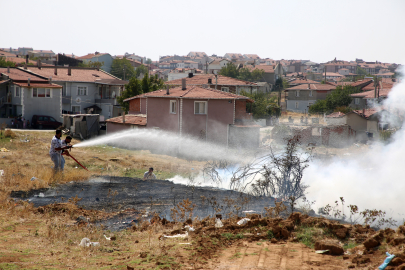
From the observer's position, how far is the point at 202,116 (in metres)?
32.5

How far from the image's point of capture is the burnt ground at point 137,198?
11.6m

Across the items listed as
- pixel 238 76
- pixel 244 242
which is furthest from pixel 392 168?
pixel 238 76

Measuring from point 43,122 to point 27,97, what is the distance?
133 inches

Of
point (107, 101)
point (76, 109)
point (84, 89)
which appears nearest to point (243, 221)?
point (76, 109)

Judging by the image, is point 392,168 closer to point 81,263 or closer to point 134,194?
point 134,194

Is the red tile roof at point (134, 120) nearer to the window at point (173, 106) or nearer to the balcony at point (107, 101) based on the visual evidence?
the window at point (173, 106)

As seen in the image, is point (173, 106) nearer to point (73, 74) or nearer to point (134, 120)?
point (134, 120)

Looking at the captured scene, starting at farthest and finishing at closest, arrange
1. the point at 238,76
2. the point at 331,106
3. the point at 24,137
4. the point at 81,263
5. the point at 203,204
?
1. the point at 238,76
2. the point at 331,106
3. the point at 24,137
4. the point at 203,204
5. the point at 81,263

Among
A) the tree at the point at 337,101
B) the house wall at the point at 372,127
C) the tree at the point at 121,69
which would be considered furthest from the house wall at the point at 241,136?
the tree at the point at 121,69

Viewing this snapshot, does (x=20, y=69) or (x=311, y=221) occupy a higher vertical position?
(x=20, y=69)

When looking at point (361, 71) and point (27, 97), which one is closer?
point (27, 97)

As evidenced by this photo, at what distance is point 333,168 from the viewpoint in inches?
745

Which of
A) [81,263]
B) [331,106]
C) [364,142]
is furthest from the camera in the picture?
[331,106]

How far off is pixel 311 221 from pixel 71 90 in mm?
44059
